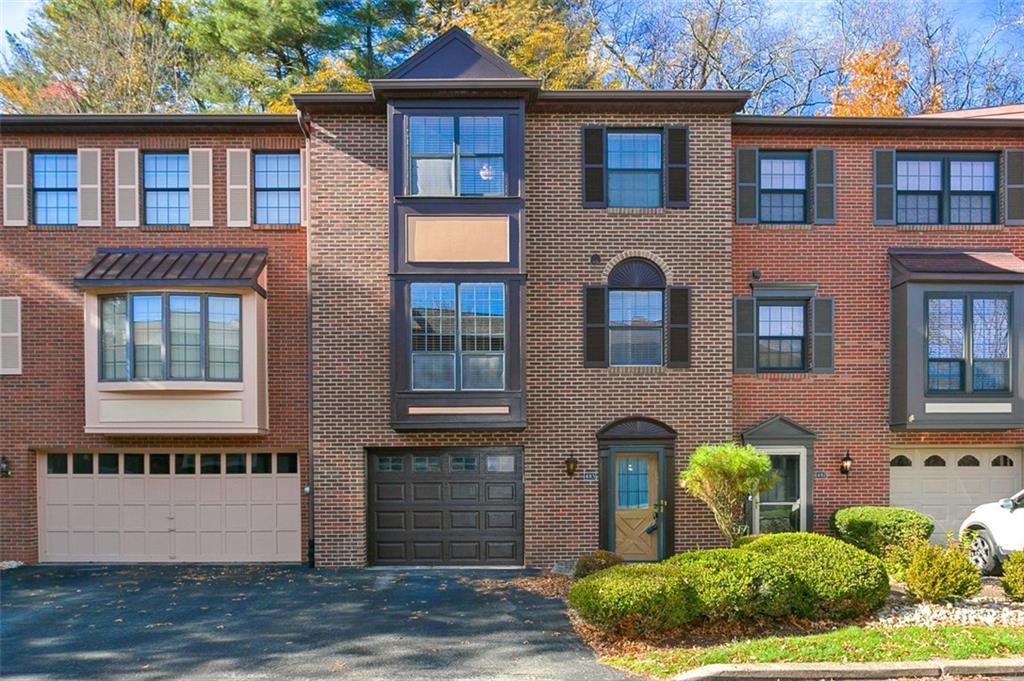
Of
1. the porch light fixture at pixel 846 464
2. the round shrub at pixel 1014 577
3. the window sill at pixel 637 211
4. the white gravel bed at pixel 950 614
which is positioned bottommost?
the white gravel bed at pixel 950 614

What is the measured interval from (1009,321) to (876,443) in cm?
331

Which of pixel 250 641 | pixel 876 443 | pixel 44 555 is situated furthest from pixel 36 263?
pixel 876 443

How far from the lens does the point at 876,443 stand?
50.5 feet

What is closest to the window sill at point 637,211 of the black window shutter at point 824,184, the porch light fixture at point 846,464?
the black window shutter at point 824,184

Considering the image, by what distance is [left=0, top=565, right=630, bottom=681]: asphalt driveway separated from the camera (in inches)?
361

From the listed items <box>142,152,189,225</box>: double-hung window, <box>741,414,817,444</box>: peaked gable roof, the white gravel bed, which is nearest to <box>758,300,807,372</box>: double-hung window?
<box>741,414,817,444</box>: peaked gable roof

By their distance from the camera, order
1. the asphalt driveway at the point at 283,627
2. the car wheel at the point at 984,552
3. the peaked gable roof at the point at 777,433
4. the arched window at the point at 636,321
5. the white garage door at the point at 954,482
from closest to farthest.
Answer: the asphalt driveway at the point at 283,627 < the car wheel at the point at 984,552 < the arched window at the point at 636,321 < the peaked gable roof at the point at 777,433 < the white garage door at the point at 954,482

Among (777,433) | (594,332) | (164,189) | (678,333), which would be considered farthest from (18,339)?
(777,433)

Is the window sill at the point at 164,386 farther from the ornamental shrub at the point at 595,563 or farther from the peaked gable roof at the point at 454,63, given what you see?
the ornamental shrub at the point at 595,563

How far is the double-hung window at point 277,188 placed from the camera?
608 inches

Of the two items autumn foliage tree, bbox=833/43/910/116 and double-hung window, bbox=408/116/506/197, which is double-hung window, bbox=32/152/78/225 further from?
autumn foliage tree, bbox=833/43/910/116

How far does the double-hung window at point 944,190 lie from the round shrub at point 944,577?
289 inches

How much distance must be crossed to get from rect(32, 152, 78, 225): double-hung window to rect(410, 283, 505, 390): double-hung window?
7068 mm

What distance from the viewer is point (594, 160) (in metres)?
14.8
